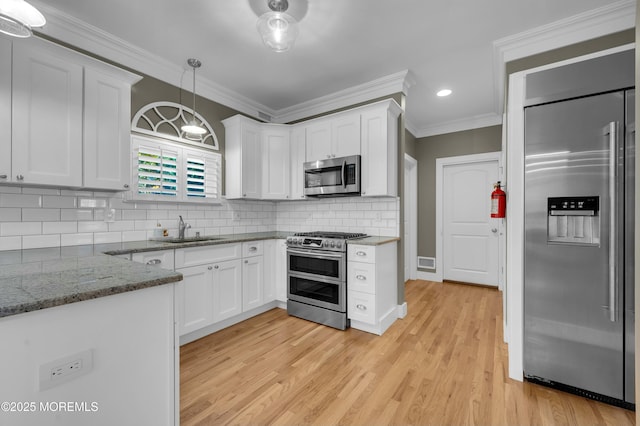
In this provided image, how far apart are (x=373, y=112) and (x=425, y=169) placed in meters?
2.35

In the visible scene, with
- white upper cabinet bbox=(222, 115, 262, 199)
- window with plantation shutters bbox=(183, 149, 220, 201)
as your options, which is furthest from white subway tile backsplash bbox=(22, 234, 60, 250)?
white upper cabinet bbox=(222, 115, 262, 199)

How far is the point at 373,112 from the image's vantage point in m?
3.04

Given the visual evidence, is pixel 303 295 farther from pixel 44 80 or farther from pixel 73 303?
pixel 44 80

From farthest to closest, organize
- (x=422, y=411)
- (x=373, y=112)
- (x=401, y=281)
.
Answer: (x=401, y=281)
(x=373, y=112)
(x=422, y=411)

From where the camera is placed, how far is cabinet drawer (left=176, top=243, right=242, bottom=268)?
98.3 inches

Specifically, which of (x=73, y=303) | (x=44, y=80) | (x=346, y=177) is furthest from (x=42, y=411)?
(x=346, y=177)

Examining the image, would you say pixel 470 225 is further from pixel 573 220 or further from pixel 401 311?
pixel 573 220

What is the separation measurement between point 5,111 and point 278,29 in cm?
185

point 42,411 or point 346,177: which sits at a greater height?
point 346,177

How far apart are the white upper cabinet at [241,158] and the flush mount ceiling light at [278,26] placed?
5.01 ft

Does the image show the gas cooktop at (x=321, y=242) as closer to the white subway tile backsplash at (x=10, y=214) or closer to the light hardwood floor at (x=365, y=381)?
the light hardwood floor at (x=365, y=381)

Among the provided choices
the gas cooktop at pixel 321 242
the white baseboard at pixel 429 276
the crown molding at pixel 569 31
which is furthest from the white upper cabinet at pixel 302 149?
the white baseboard at pixel 429 276

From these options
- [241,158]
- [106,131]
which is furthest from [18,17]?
[241,158]

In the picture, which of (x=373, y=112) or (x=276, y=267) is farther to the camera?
(x=276, y=267)
